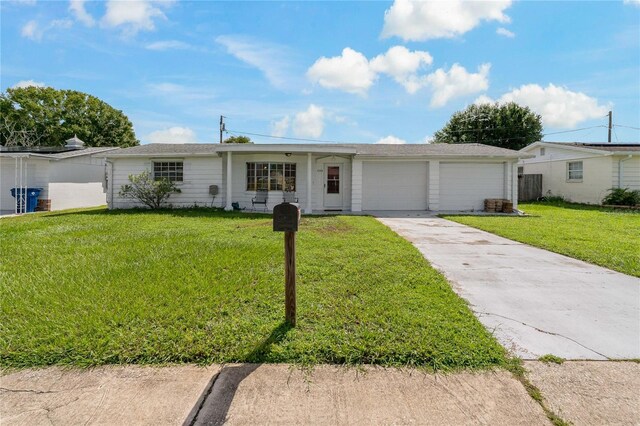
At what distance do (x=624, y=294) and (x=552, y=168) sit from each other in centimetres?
1867

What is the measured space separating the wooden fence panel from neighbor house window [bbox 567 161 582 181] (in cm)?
179

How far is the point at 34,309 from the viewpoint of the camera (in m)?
3.32

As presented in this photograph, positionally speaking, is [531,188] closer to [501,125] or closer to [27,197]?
[501,125]

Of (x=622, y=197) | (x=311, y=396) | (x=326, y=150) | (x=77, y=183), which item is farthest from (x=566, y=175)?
(x=77, y=183)

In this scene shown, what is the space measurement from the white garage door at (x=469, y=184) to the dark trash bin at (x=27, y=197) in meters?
17.9

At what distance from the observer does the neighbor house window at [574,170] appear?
1769 cm

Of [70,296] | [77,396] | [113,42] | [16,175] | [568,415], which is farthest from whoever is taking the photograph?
[16,175]

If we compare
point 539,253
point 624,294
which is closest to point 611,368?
point 624,294

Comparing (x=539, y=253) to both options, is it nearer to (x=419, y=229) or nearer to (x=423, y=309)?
(x=419, y=229)

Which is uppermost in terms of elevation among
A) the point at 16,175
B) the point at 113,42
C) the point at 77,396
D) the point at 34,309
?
the point at 113,42

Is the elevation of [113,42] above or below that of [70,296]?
above

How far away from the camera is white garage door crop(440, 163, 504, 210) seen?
46.5 ft

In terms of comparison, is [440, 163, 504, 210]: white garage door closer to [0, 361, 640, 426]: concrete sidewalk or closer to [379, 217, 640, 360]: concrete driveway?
[379, 217, 640, 360]: concrete driveway

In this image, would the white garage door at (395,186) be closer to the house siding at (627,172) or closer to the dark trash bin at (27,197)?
the house siding at (627,172)
